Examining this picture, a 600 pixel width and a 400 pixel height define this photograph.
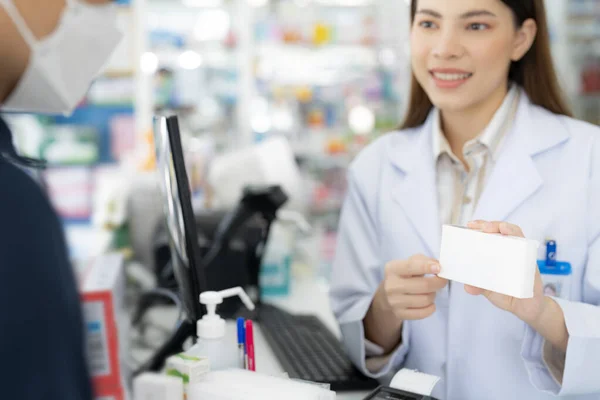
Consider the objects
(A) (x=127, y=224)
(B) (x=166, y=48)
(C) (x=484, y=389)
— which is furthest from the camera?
(B) (x=166, y=48)

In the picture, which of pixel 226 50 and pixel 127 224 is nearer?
pixel 127 224

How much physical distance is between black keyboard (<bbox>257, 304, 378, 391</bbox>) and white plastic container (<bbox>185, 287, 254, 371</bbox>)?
0.32m

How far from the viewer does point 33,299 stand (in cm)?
55

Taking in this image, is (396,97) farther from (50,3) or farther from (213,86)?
(50,3)

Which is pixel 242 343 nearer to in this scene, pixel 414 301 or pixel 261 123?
pixel 414 301

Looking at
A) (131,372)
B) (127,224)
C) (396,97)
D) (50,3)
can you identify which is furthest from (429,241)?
(396,97)

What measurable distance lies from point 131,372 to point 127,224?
134 centimetres

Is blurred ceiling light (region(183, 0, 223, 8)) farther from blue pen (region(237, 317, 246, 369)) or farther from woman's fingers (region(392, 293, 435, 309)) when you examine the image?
blue pen (region(237, 317, 246, 369))

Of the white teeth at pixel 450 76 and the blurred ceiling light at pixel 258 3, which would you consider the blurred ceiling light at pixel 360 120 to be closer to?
the blurred ceiling light at pixel 258 3

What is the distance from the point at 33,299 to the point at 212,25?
4.57 metres

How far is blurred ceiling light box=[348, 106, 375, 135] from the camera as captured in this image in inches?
198

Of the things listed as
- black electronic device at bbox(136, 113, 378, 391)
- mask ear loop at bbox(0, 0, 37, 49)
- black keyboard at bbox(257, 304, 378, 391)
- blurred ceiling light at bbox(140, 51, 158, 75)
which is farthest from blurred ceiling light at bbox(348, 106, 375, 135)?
mask ear loop at bbox(0, 0, 37, 49)

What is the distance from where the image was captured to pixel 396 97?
513 centimetres

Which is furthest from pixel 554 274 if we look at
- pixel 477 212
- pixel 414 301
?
pixel 414 301
